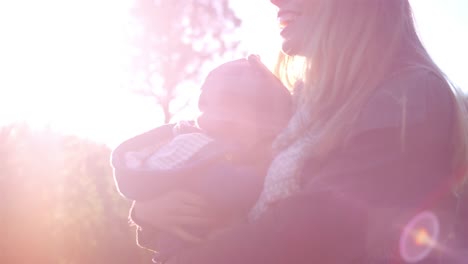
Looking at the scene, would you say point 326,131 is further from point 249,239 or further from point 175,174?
point 175,174

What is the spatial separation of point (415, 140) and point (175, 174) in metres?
0.79

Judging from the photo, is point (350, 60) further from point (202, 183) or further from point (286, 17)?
point (202, 183)

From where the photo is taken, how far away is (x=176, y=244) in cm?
190

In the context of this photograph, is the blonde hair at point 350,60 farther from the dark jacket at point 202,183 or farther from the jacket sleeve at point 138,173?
the jacket sleeve at point 138,173

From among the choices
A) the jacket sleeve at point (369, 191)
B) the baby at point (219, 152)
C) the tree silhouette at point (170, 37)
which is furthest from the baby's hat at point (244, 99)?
the tree silhouette at point (170, 37)

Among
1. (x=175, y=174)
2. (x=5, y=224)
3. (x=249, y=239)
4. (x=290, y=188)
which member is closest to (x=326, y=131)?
(x=290, y=188)

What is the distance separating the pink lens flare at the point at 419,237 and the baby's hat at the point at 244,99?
625 millimetres

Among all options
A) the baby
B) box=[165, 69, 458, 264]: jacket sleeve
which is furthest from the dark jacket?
box=[165, 69, 458, 264]: jacket sleeve

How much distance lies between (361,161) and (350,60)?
0.43 m

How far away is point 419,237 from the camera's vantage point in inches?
60.3

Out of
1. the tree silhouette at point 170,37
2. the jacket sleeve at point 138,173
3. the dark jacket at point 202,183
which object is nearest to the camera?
the dark jacket at point 202,183

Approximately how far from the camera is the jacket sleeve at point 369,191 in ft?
4.77

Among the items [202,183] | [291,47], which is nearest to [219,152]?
[202,183]

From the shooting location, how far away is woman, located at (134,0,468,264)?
1.46m
